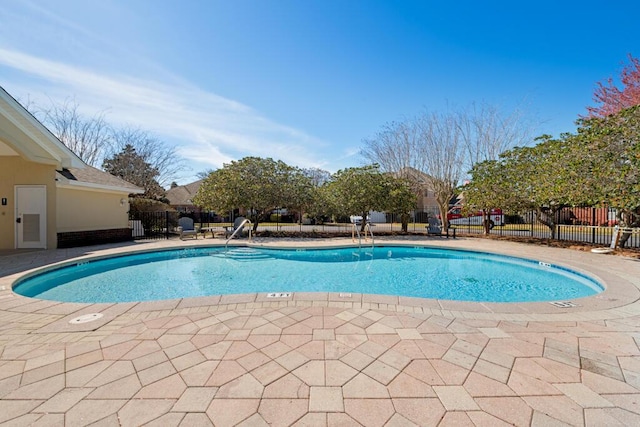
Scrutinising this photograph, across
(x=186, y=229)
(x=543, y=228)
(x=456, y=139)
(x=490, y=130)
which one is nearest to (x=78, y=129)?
(x=186, y=229)

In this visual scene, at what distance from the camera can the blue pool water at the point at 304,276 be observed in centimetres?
611

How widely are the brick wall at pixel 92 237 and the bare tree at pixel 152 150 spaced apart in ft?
46.4

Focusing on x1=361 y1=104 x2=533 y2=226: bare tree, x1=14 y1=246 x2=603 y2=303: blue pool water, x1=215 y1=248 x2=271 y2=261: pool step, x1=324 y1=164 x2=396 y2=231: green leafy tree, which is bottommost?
x1=14 y1=246 x2=603 y2=303: blue pool water

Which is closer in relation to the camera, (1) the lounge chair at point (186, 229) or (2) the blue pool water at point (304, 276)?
(2) the blue pool water at point (304, 276)

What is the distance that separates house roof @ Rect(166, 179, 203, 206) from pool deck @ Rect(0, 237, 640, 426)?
29894 millimetres

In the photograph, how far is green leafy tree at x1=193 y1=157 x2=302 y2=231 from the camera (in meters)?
13.3

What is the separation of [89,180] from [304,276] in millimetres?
10238

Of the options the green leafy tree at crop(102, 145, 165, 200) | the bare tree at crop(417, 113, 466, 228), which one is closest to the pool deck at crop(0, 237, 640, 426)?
the bare tree at crop(417, 113, 466, 228)

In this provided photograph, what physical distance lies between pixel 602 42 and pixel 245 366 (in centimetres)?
1846

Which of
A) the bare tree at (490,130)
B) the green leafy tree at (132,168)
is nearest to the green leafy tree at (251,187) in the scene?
the bare tree at (490,130)

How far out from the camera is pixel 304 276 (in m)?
7.59

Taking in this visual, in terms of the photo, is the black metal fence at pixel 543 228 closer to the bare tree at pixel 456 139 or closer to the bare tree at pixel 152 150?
the bare tree at pixel 456 139

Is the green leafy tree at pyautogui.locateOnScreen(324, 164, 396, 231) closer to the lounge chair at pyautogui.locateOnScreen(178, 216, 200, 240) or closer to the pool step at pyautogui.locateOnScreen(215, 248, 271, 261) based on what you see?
the pool step at pyautogui.locateOnScreen(215, 248, 271, 261)

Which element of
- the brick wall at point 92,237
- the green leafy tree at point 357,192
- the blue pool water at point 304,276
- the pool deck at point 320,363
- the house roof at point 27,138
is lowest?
the blue pool water at point 304,276
